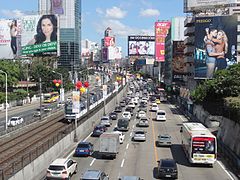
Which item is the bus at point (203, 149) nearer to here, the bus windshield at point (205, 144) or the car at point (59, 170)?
the bus windshield at point (205, 144)

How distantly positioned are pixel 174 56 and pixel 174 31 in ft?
100.0

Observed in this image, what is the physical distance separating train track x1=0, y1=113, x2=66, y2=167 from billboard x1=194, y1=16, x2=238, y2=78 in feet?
162

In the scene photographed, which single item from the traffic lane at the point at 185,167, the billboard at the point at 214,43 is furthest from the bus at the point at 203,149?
the billboard at the point at 214,43

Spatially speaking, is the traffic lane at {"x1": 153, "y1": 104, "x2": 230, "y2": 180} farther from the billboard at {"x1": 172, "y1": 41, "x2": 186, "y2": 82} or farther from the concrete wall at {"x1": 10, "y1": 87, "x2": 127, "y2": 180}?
the billboard at {"x1": 172, "y1": 41, "x2": 186, "y2": 82}

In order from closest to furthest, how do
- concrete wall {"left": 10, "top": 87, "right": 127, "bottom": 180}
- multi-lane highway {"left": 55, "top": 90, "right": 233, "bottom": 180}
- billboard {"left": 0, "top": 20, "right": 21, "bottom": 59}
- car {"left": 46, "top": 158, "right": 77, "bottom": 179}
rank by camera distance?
concrete wall {"left": 10, "top": 87, "right": 127, "bottom": 180} → car {"left": 46, "top": 158, "right": 77, "bottom": 179} → multi-lane highway {"left": 55, "top": 90, "right": 233, "bottom": 180} → billboard {"left": 0, "top": 20, "right": 21, "bottom": 59}

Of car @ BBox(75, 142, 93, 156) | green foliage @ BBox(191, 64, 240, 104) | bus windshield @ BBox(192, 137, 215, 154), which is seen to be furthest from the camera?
green foliage @ BBox(191, 64, 240, 104)

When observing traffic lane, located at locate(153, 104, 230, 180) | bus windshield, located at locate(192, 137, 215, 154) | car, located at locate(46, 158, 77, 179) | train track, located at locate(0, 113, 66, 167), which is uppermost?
bus windshield, located at locate(192, 137, 215, 154)

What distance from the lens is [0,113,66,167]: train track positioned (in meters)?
37.1

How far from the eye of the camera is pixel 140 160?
4009 centimetres

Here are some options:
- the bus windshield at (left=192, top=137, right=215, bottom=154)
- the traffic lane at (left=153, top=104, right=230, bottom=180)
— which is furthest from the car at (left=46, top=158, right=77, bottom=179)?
the bus windshield at (left=192, top=137, right=215, bottom=154)

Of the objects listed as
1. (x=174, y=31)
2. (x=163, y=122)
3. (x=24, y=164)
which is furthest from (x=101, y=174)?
(x=174, y=31)

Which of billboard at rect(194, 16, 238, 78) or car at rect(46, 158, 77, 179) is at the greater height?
billboard at rect(194, 16, 238, 78)

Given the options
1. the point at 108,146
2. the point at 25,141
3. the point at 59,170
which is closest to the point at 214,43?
the point at 25,141

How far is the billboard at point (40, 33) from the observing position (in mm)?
99938
